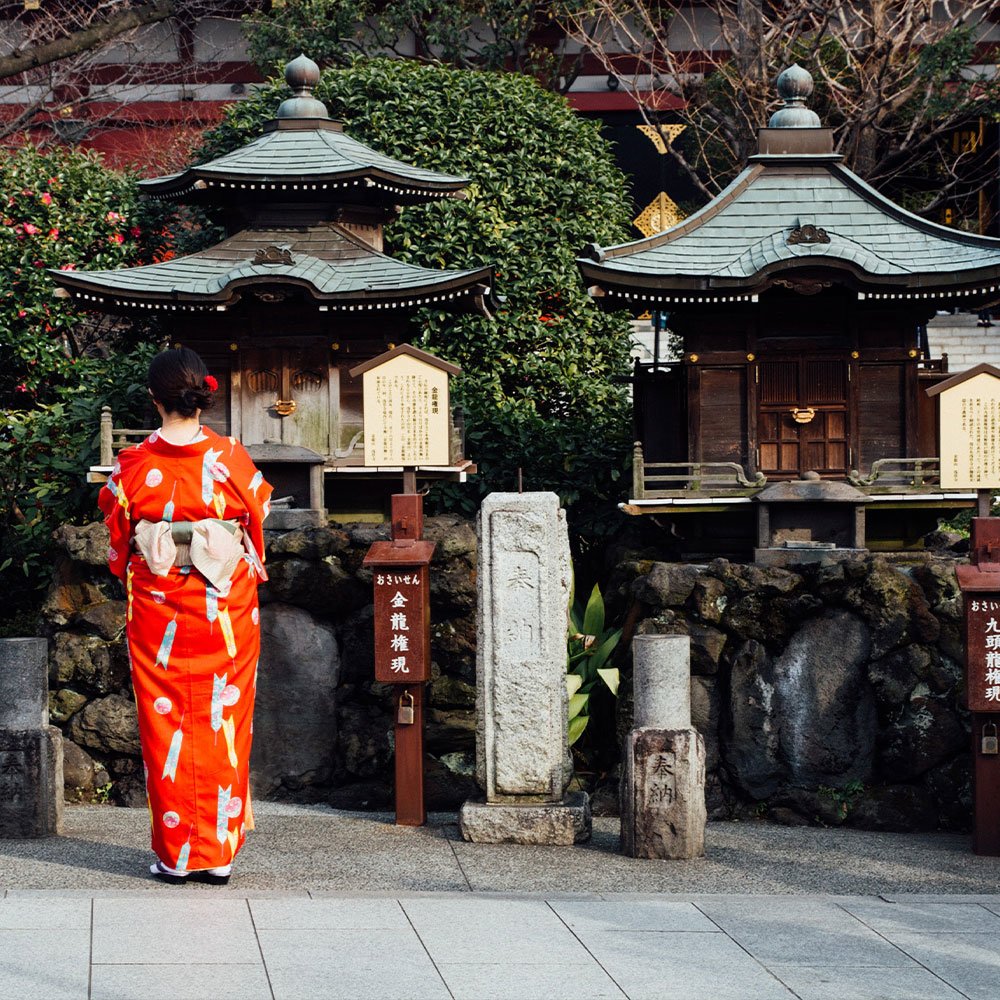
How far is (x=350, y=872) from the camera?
6.52m

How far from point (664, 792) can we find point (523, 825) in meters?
0.75

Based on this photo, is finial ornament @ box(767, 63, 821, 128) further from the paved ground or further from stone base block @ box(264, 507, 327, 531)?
the paved ground

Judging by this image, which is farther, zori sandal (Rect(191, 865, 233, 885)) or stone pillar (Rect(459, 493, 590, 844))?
stone pillar (Rect(459, 493, 590, 844))

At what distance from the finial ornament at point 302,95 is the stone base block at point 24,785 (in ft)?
29.1

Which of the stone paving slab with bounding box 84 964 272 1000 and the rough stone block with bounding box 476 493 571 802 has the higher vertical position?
the rough stone block with bounding box 476 493 571 802

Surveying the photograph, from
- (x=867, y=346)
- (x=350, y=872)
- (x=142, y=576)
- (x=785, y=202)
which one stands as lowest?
(x=350, y=872)

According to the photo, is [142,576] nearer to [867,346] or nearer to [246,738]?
[246,738]

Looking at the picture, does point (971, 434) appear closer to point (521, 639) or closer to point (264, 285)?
point (521, 639)

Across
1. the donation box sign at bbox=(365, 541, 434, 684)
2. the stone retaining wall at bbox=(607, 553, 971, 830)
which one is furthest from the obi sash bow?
the stone retaining wall at bbox=(607, 553, 971, 830)

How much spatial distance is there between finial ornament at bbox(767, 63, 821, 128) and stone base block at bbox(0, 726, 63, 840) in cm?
879

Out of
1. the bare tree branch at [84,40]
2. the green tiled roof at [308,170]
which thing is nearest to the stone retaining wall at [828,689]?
the green tiled roof at [308,170]

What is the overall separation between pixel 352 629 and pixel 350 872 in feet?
8.63

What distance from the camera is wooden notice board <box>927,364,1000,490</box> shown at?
7.46m

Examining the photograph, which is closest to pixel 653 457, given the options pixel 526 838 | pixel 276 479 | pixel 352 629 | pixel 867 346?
pixel 867 346
